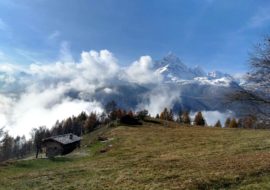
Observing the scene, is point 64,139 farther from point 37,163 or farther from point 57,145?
point 37,163

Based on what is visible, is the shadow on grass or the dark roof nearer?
the shadow on grass

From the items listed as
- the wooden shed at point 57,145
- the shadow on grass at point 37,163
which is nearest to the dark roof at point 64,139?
the wooden shed at point 57,145

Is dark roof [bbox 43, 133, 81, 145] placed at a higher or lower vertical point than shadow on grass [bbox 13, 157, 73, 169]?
higher

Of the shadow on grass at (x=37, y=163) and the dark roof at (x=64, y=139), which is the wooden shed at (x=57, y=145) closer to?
the dark roof at (x=64, y=139)

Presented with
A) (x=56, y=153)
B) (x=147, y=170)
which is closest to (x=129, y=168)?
(x=147, y=170)

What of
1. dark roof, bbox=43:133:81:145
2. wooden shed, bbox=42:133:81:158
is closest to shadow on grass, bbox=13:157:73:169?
wooden shed, bbox=42:133:81:158

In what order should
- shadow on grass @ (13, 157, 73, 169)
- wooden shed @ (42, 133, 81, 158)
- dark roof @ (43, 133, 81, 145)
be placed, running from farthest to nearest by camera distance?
dark roof @ (43, 133, 81, 145), wooden shed @ (42, 133, 81, 158), shadow on grass @ (13, 157, 73, 169)

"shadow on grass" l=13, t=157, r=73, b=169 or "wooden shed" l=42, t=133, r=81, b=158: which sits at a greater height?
"wooden shed" l=42, t=133, r=81, b=158

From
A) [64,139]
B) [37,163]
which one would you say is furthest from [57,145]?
[37,163]

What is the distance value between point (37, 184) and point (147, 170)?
11139 mm

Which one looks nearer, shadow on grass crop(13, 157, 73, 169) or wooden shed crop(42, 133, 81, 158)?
shadow on grass crop(13, 157, 73, 169)

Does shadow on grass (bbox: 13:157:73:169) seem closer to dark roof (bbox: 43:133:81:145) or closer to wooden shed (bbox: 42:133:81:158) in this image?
wooden shed (bbox: 42:133:81:158)

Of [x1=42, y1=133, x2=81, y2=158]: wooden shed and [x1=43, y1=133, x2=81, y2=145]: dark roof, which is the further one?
[x1=43, y1=133, x2=81, y2=145]: dark roof

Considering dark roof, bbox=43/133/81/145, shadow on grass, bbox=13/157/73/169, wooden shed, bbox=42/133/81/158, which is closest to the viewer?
shadow on grass, bbox=13/157/73/169
